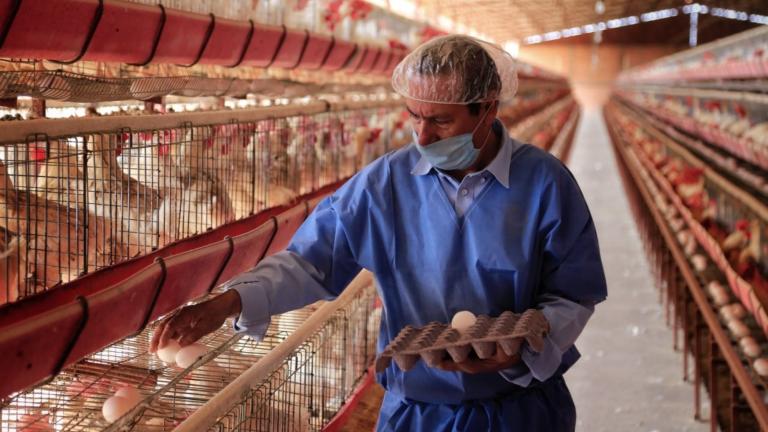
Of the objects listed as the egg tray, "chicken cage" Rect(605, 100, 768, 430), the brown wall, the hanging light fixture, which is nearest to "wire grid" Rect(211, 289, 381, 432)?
the egg tray

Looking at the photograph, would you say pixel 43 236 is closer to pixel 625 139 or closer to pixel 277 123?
pixel 277 123

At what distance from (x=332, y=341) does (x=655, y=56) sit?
1090 inches

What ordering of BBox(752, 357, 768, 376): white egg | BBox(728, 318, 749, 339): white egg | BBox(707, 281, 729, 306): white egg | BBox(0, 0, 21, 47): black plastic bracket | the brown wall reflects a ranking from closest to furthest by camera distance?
BBox(0, 0, 21, 47): black plastic bracket < BBox(752, 357, 768, 376): white egg < BBox(728, 318, 749, 339): white egg < BBox(707, 281, 729, 306): white egg < the brown wall

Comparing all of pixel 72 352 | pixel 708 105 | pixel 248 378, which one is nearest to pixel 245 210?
pixel 248 378

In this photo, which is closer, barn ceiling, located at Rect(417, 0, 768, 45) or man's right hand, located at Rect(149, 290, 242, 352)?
man's right hand, located at Rect(149, 290, 242, 352)

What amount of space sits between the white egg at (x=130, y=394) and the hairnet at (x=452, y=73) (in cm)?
74

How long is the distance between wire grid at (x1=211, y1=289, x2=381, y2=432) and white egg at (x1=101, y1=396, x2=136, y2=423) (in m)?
0.17

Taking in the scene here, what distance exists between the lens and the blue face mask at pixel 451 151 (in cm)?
166

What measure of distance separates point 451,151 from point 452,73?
0.14 metres

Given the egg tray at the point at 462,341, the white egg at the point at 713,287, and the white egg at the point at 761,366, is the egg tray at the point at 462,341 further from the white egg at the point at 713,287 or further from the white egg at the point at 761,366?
the white egg at the point at 713,287

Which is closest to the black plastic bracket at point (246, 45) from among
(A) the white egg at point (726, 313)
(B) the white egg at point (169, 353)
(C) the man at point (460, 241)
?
(C) the man at point (460, 241)

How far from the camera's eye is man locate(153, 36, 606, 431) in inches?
65.7

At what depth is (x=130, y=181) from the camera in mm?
1922

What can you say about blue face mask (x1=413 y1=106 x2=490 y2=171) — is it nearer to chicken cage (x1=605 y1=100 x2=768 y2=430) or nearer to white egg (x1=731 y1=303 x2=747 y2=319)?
chicken cage (x1=605 y1=100 x2=768 y2=430)
